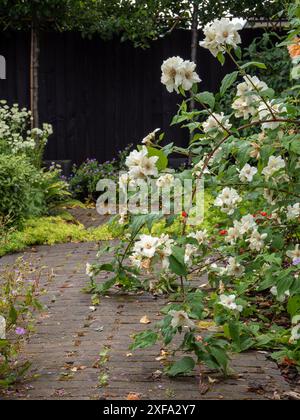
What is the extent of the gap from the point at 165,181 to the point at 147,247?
0.31 m

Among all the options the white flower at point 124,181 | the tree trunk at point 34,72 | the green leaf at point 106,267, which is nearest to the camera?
the white flower at point 124,181

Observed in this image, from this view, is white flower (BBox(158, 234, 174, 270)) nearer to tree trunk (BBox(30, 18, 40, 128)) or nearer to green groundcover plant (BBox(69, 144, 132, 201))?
green groundcover plant (BBox(69, 144, 132, 201))

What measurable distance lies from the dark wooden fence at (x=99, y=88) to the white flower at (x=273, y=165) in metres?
8.06

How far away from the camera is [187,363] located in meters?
3.29

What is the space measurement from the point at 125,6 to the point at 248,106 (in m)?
7.87

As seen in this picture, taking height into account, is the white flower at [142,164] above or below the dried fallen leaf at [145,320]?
above

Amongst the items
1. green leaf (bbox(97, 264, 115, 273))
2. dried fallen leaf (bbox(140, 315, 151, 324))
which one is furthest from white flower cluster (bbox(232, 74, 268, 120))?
green leaf (bbox(97, 264, 115, 273))

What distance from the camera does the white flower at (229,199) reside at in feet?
12.1

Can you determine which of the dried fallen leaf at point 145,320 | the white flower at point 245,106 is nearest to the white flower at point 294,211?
the white flower at point 245,106

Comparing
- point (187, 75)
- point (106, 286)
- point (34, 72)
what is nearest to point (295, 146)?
point (187, 75)

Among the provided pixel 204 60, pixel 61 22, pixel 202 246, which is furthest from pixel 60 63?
pixel 202 246

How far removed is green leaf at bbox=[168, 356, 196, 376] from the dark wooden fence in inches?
328

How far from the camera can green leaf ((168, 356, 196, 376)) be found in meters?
3.26

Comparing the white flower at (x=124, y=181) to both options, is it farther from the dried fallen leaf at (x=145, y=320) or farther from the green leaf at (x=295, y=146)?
the green leaf at (x=295, y=146)
